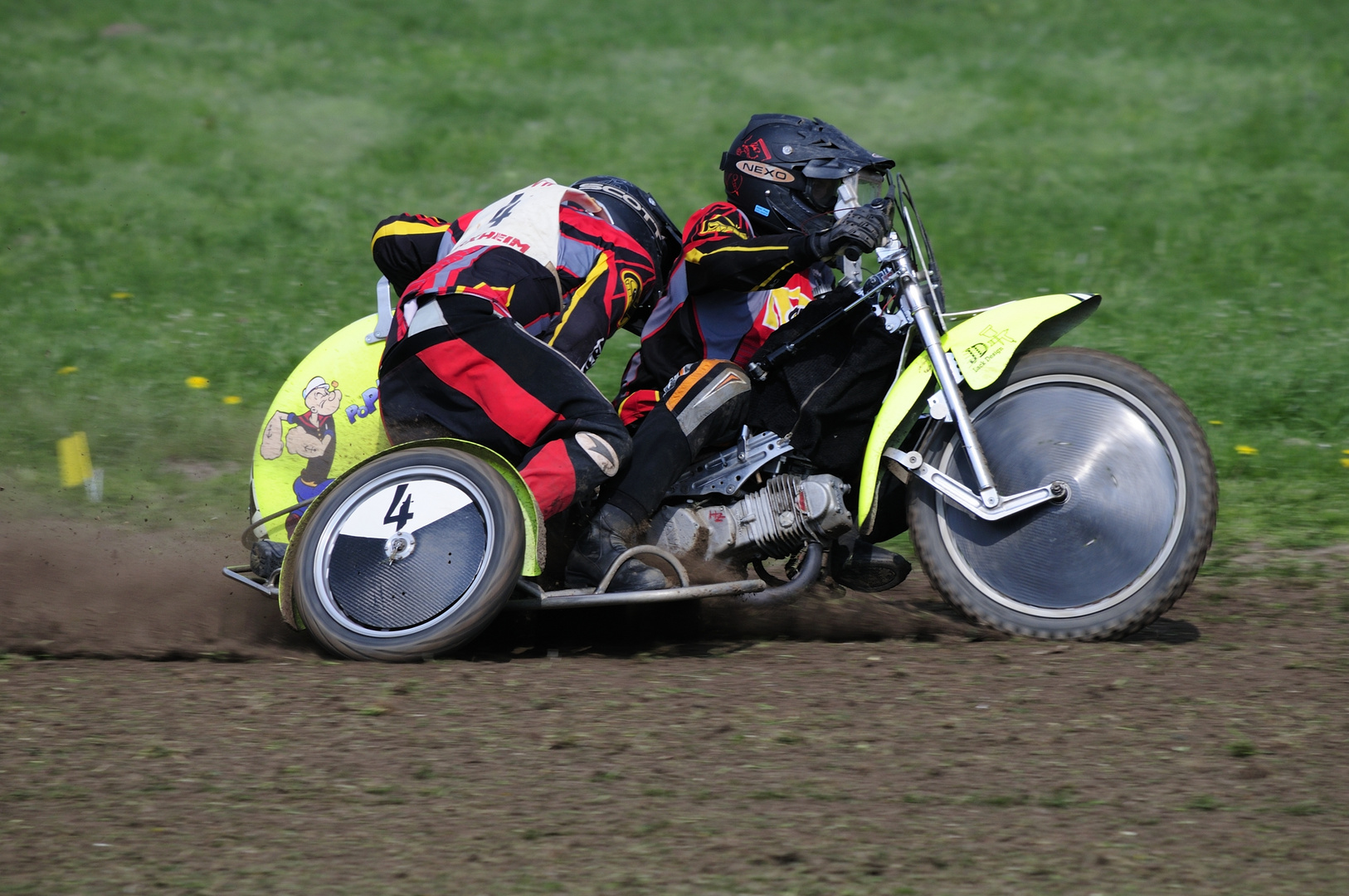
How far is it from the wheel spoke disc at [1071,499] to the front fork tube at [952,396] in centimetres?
10

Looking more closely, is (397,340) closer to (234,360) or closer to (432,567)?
(432,567)

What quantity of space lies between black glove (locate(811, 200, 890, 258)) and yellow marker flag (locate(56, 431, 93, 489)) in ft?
12.8

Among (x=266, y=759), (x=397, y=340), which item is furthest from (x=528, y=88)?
(x=266, y=759)

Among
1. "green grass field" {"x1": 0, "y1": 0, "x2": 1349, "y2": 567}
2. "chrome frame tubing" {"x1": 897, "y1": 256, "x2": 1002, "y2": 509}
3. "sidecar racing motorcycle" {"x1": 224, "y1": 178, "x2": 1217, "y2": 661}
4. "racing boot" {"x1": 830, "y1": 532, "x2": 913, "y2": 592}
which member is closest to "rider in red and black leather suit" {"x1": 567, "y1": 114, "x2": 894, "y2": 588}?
"sidecar racing motorcycle" {"x1": 224, "y1": 178, "x2": 1217, "y2": 661}

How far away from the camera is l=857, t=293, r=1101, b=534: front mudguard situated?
14.4ft

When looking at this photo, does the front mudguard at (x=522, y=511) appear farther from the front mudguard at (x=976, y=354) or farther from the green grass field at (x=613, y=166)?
the green grass field at (x=613, y=166)

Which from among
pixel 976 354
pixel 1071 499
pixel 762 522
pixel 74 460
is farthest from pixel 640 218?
pixel 74 460

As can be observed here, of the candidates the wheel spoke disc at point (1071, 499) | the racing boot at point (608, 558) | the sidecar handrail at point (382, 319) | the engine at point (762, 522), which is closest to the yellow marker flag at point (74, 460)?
the sidecar handrail at point (382, 319)

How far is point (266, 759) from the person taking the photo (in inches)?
136

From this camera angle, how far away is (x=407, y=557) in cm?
428

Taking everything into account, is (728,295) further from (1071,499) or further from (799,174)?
(1071,499)

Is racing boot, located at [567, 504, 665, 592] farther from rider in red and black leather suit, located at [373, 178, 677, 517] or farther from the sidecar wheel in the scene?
the sidecar wheel

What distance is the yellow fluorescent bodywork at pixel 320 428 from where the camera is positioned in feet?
15.8

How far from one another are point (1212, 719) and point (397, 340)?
104 inches
